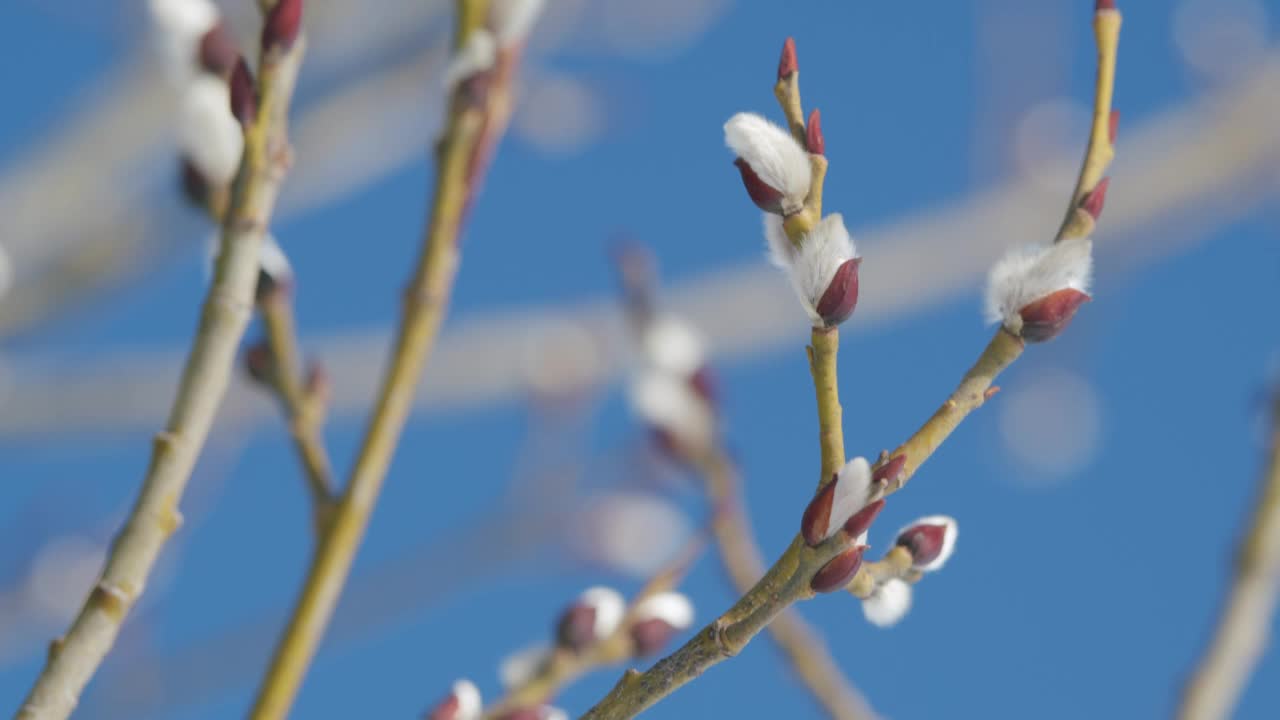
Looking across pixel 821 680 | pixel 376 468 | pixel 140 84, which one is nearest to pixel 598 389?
pixel 140 84

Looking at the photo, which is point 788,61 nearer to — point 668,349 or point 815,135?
point 815,135

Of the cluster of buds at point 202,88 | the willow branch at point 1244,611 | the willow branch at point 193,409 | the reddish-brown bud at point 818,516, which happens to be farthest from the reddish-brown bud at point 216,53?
the willow branch at point 1244,611

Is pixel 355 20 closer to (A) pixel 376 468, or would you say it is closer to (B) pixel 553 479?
(B) pixel 553 479

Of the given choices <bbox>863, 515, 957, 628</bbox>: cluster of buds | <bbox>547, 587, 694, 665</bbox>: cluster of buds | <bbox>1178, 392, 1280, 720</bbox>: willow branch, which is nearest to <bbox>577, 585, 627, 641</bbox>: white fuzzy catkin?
<bbox>547, 587, 694, 665</bbox>: cluster of buds

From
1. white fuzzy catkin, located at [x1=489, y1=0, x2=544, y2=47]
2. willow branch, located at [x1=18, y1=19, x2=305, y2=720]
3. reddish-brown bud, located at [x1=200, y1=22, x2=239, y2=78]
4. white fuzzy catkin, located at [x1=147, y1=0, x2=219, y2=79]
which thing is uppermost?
white fuzzy catkin, located at [x1=147, y1=0, x2=219, y2=79]

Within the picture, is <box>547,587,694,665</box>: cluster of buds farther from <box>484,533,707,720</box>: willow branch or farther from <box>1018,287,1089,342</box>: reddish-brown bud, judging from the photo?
<box>1018,287,1089,342</box>: reddish-brown bud

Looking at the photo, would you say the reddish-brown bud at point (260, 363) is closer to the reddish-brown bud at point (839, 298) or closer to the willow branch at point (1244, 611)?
the reddish-brown bud at point (839, 298)

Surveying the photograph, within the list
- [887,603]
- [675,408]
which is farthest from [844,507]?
[675,408]
